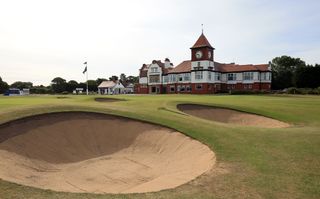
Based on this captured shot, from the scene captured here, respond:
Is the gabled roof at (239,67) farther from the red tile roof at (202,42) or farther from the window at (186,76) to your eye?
the window at (186,76)

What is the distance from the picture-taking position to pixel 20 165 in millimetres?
10797

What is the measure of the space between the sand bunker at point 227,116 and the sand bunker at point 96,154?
10874mm

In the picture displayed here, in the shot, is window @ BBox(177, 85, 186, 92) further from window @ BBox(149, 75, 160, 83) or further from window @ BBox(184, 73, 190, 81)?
window @ BBox(149, 75, 160, 83)

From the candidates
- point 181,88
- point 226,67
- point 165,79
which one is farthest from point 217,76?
point 165,79

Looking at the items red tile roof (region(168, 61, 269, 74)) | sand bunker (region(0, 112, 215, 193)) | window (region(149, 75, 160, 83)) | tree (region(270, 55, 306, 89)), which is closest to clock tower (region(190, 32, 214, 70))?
red tile roof (region(168, 61, 269, 74))

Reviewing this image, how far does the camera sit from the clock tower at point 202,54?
84000mm

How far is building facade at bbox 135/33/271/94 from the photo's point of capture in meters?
84.7

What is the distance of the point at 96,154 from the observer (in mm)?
14383

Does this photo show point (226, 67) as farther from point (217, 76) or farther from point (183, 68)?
point (183, 68)

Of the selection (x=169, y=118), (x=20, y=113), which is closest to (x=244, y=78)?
(x=169, y=118)

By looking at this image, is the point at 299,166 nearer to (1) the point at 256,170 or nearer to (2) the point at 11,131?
(1) the point at 256,170

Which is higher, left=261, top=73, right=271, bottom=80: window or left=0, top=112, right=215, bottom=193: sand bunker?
left=261, top=73, right=271, bottom=80: window

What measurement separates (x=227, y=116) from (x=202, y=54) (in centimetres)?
5935

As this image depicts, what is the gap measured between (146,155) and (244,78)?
7905 centimetres
